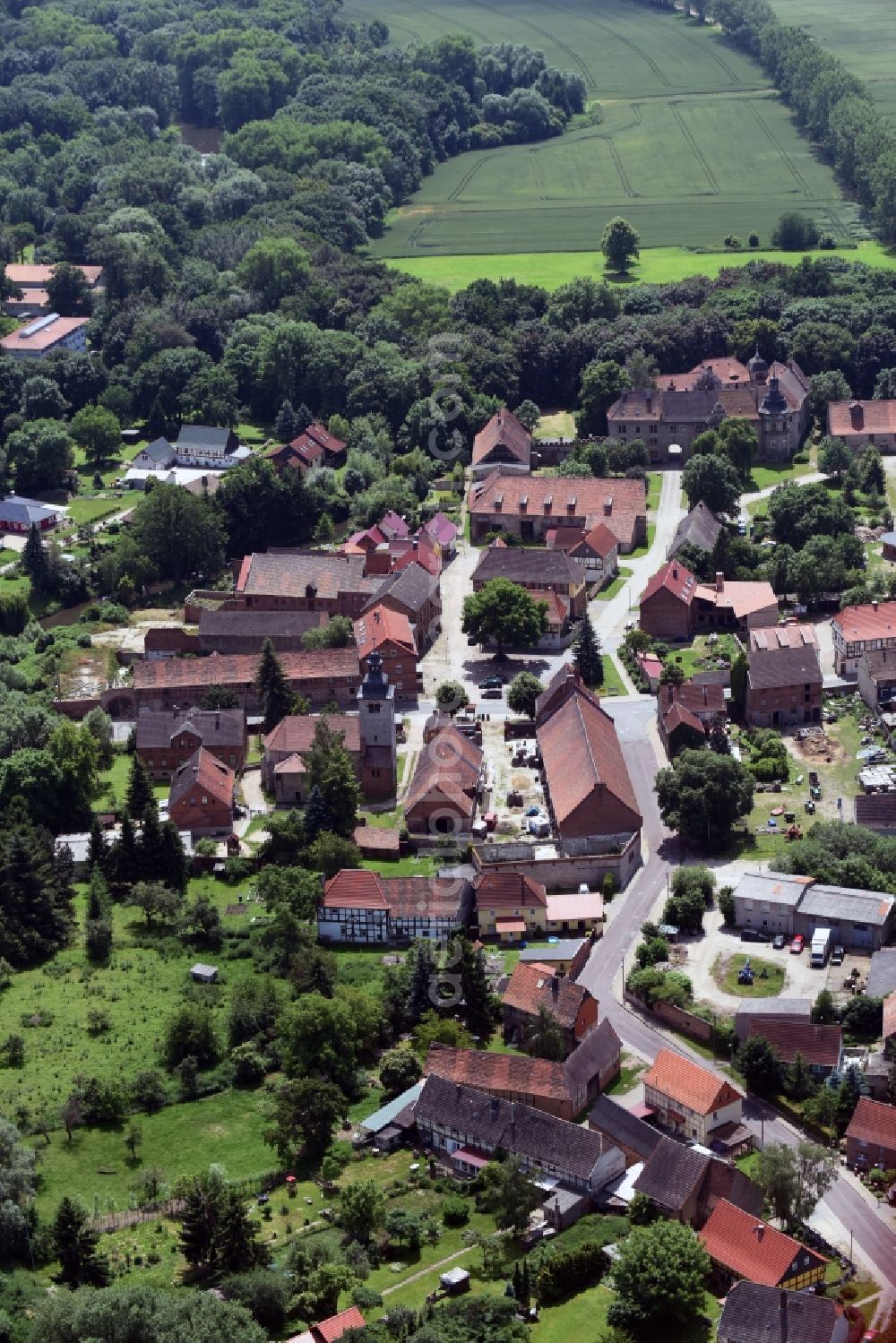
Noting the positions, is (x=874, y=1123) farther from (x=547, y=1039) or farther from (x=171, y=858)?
(x=171, y=858)

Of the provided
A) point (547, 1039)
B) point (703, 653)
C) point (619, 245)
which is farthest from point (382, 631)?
point (619, 245)

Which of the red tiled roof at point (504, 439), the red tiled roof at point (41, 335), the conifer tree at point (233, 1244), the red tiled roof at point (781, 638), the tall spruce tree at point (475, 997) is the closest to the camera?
the conifer tree at point (233, 1244)

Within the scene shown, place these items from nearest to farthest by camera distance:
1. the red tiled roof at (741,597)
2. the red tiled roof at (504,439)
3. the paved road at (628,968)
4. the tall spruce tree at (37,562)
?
1. the paved road at (628,968)
2. the red tiled roof at (741,597)
3. the tall spruce tree at (37,562)
4. the red tiled roof at (504,439)

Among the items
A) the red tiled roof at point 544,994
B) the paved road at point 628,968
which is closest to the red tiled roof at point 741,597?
the paved road at point 628,968

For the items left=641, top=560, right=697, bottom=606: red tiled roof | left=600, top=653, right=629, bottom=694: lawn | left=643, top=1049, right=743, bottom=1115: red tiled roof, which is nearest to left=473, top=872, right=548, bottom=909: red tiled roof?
left=643, top=1049, right=743, bottom=1115: red tiled roof

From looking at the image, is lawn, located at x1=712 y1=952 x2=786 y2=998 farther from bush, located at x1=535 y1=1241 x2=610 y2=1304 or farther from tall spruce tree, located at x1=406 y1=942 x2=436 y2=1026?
bush, located at x1=535 y1=1241 x2=610 y2=1304

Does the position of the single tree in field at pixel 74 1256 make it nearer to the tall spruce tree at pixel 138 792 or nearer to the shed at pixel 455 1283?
the shed at pixel 455 1283
